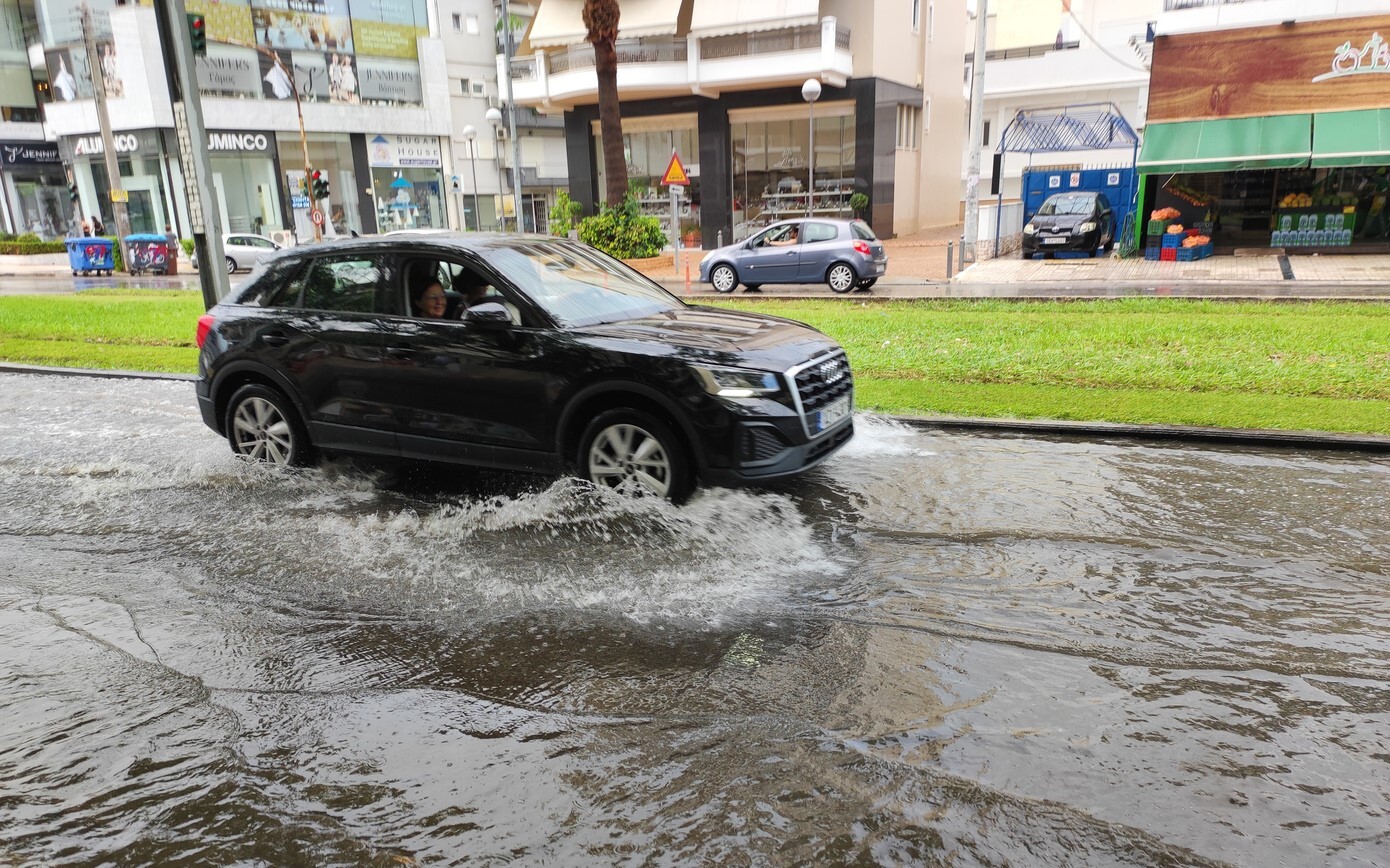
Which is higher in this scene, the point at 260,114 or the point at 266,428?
the point at 260,114

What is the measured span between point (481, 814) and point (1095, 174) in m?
26.1

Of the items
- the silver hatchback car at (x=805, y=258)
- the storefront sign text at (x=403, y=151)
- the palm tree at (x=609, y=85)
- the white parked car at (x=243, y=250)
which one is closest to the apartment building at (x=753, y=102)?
the palm tree at (x=609, y=85)

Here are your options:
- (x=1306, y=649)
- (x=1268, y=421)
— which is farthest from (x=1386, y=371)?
(x=1306, y=649)

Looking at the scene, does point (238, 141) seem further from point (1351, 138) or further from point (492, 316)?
point (492, 316)

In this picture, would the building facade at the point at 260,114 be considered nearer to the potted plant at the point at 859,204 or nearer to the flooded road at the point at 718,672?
the potted plant at the point at 859,204

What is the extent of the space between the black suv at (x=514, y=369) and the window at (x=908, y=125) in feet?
96.9

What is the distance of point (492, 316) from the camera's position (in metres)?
5.72

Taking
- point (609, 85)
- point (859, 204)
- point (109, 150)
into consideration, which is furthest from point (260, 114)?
point (859, 204)

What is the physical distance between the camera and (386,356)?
616 cm

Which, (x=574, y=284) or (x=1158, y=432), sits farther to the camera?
(x=1158, y=432)

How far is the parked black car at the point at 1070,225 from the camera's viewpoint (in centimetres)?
2356

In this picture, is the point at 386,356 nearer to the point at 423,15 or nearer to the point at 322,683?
the point at 322,683

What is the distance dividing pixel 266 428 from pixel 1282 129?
22747mm

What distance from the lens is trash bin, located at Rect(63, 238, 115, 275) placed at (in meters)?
33.1
